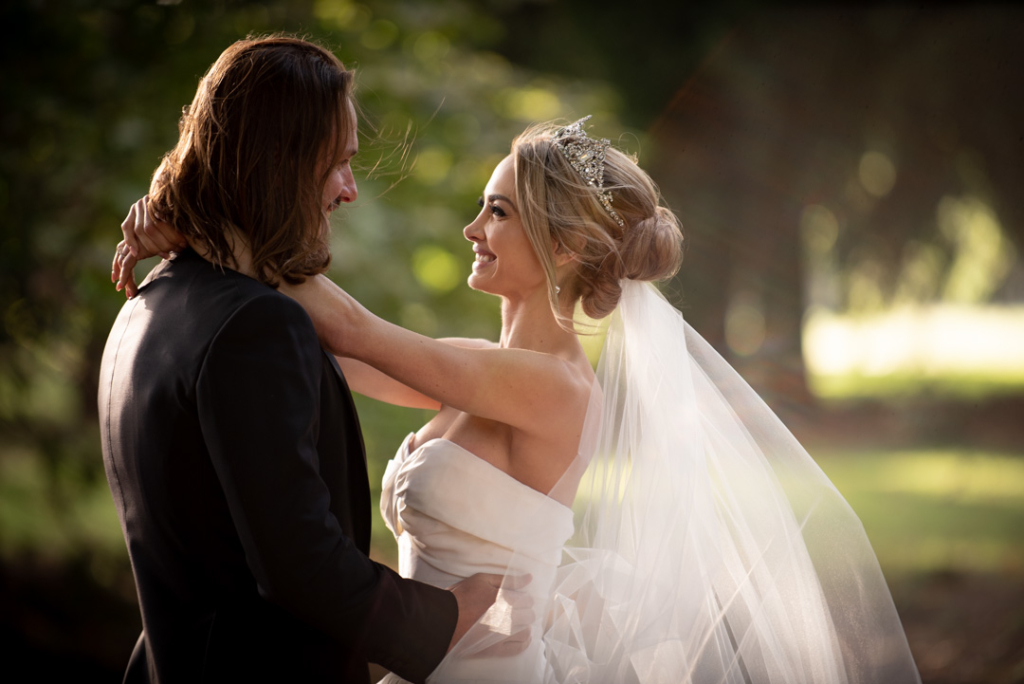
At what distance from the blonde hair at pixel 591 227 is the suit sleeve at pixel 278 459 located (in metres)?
1.03

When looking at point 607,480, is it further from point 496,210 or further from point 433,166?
point 433,166

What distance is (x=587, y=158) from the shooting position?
2.48 meters

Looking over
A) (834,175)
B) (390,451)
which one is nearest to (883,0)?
(834,175)

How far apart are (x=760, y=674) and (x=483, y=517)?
874mm

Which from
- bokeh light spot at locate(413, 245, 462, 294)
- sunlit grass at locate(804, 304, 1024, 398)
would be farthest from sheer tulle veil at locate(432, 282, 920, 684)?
sunlit grass at locate(804, 304, 1024, 398)

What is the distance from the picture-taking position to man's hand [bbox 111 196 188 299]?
71.7 inches

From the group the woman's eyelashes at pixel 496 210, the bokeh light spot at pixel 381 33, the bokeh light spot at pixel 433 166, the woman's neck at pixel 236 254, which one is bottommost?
the woman's neck at pixel 236 254

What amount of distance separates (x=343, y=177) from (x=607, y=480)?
1.12m

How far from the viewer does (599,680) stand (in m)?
2.08

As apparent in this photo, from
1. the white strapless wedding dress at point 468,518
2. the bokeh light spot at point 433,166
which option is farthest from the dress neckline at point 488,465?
the bokeh light spot at point 433,166

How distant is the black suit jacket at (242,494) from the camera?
155cm

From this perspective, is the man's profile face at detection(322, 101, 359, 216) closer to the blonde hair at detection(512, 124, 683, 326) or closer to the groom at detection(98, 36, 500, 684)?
the groom at detection(98, 36, 500, 684)

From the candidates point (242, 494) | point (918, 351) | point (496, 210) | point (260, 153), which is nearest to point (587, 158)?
point (496, 210)

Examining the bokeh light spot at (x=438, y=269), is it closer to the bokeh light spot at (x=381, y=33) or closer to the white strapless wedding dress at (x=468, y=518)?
the bokeh light spot at (x=381, y=33)
